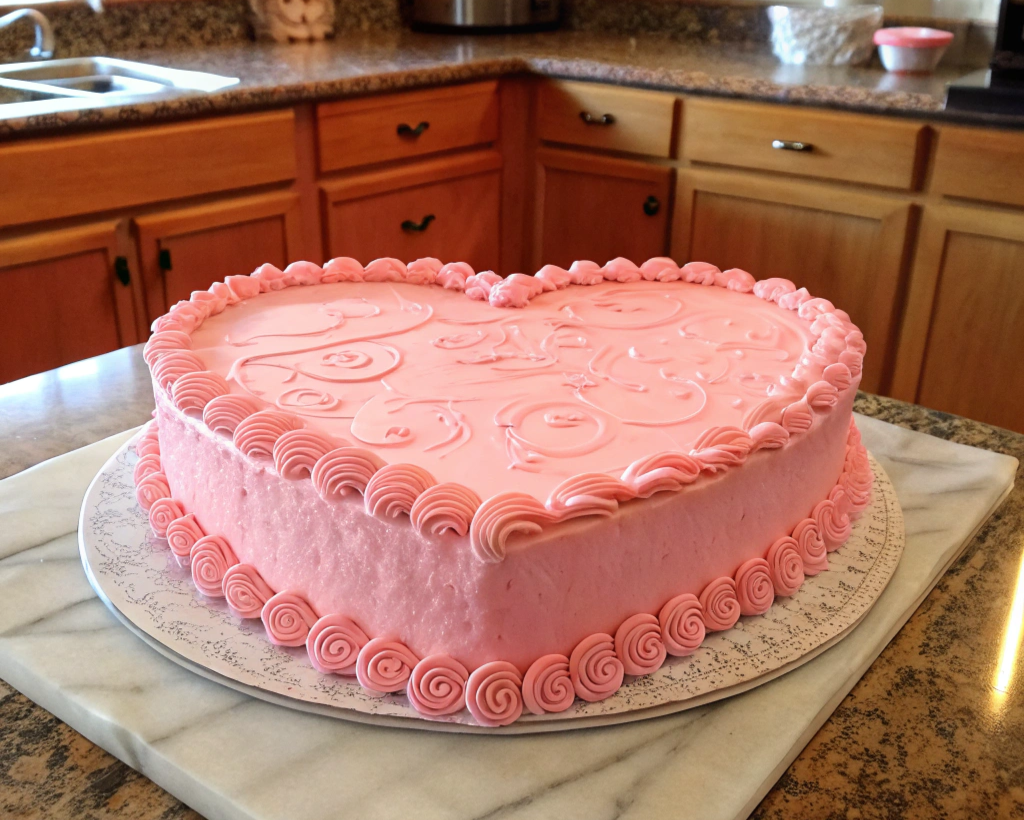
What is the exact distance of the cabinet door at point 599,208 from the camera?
8.69 ft

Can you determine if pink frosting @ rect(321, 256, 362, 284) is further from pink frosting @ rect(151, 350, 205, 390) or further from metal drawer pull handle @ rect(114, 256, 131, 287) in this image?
metal drawer pull handle @ rect(114, 256, 131, 287)

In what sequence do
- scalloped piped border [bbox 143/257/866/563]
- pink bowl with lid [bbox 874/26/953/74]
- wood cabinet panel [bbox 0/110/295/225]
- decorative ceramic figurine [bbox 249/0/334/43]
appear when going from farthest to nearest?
decorative ceramic figurine [bbox 249/0/334/43], pink bowl with lid [bbox 874/26/953/74], wood cabinet panel [bbox 0/110/295/225], scalloped piped border [bbox 143/257/866/563]

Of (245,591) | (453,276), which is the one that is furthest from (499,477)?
(453,276)

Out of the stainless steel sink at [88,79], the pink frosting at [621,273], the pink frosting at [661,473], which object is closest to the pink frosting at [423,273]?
the pink frosting at [621,273]

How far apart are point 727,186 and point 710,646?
5.91 ft

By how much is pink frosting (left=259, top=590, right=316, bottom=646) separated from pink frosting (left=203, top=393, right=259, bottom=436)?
0.17m

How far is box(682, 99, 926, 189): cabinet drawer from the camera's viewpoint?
7.20ft

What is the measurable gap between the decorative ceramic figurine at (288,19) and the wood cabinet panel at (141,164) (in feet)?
2.62

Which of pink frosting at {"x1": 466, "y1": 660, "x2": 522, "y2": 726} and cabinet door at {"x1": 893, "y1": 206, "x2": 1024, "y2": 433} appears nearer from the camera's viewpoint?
pink frosting at {"x1": 466, "y1": 660, "x2": 522, "y2": 726}

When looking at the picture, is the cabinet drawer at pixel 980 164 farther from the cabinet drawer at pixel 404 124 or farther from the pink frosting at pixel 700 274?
the cabinet drawer at pixel 404 124

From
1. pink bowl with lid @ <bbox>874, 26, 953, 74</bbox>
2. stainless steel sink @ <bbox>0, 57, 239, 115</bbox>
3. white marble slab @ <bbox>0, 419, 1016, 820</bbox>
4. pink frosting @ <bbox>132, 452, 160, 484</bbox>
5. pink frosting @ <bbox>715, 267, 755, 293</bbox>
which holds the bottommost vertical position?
white marble slab @ <bbox>0, 419, 1016, 820</bbox>

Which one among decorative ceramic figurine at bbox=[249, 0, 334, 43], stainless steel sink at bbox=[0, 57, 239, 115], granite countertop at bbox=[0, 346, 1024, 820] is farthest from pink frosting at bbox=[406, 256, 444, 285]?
decorative ceramic figurine at bbox=[249, 0, 334, 43]

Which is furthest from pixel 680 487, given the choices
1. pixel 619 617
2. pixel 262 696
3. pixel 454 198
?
pixel 454 198

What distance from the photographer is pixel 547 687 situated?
820 millimetres
